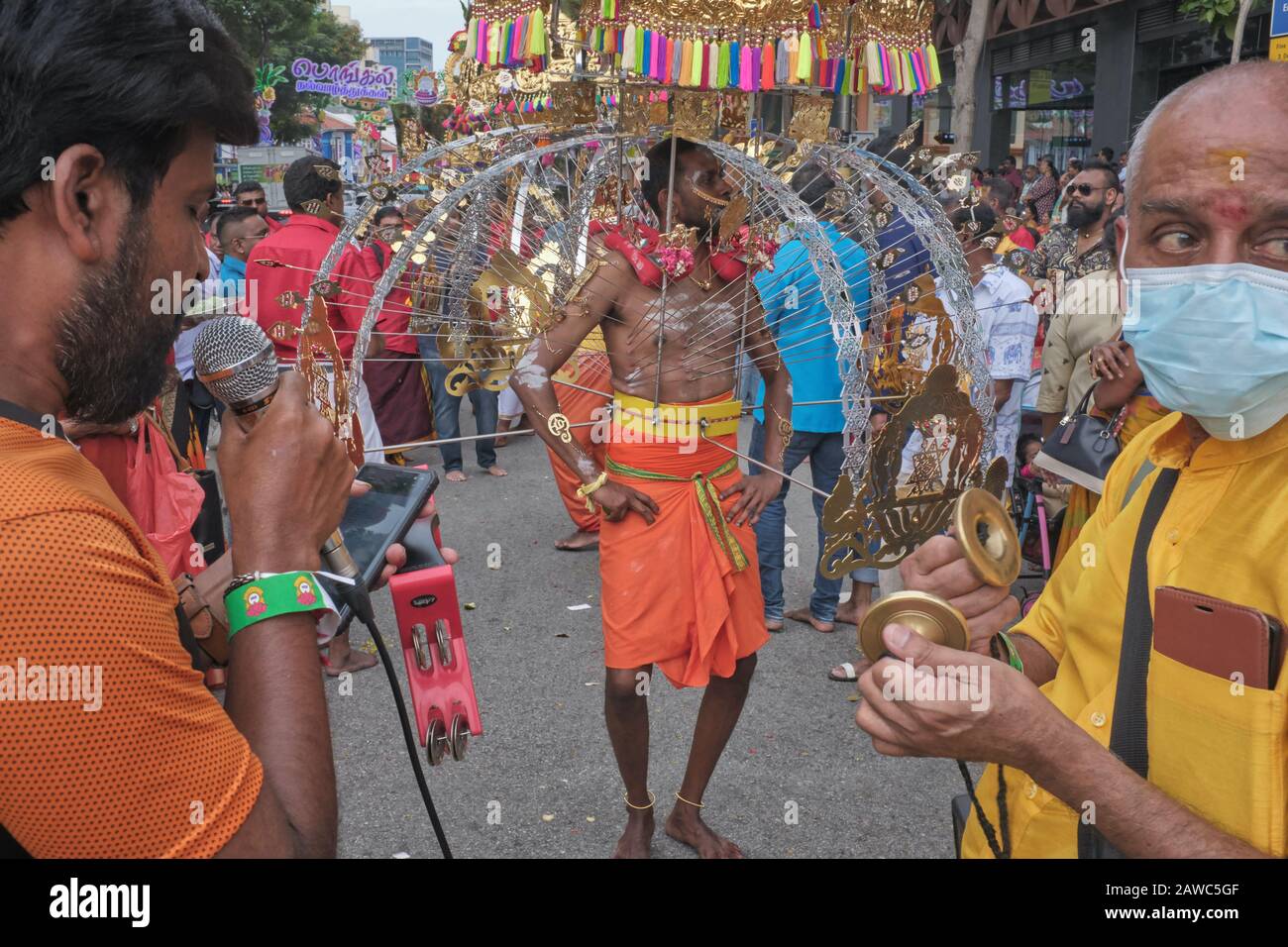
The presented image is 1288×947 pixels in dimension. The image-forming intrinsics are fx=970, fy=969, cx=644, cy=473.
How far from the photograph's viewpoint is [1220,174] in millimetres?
1220

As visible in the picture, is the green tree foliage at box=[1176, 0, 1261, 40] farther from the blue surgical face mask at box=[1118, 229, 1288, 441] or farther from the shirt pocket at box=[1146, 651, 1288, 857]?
the shirt pocket at box=[1146, 651, 1288, 857]

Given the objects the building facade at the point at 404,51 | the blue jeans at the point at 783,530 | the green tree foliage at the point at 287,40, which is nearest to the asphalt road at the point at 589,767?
the blue jeans at the point at 783,530

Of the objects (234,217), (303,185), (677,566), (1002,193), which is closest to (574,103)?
(677,566)

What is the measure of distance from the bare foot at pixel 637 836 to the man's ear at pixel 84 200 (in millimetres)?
2423

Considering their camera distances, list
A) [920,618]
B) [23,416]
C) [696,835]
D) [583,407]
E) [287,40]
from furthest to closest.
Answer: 1. [287,40]
2. [583,407]
3. [696,835]
4. [920,618]
5. [23,416]

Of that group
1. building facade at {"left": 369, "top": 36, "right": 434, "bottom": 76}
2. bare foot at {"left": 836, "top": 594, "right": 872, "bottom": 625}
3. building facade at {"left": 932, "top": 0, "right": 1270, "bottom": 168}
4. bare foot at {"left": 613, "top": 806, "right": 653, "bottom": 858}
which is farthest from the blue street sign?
building facade at {"left": 369, "top": 36, "right": 434, "bottom": 76}

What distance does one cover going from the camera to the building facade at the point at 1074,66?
42.8 ft

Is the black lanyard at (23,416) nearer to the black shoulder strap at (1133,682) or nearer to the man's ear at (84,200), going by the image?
the man's ear at (84,200)

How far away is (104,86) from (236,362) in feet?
1.39

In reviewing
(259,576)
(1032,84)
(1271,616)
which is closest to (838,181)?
(1271,616)

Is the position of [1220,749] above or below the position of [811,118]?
below

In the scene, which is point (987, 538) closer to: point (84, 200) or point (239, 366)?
point (239, 366)

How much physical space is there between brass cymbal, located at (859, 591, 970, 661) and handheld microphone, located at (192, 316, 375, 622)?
2.49 feet

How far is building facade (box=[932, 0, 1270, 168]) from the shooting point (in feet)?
42.8
